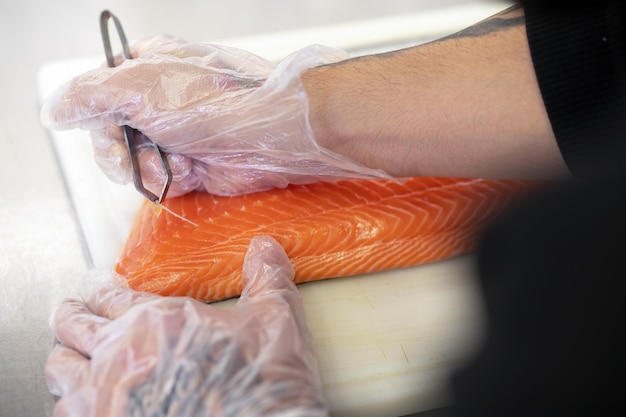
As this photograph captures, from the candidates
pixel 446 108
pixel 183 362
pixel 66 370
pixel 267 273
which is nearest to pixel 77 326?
pixel 66 370

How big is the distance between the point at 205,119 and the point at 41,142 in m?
0.91

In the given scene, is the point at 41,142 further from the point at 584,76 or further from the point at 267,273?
the point at 584,76

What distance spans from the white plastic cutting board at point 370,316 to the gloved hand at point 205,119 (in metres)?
0.19

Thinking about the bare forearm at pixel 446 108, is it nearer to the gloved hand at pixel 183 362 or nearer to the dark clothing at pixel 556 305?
the gloved hand at pixel 183 362

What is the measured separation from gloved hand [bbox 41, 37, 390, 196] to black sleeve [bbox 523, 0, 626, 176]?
42 cm

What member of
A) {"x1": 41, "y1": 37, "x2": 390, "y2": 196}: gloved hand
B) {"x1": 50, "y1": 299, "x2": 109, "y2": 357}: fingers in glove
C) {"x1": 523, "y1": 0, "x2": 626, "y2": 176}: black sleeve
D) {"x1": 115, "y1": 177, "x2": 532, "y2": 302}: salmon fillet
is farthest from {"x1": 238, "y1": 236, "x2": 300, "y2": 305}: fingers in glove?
{"x1": 523, "y1": 0, "x2": 626, "y2": 176}: black sleeve

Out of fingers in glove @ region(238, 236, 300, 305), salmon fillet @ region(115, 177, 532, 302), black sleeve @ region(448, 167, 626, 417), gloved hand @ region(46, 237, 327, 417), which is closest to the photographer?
black sleeve @ region(448, 167, 626, 417)

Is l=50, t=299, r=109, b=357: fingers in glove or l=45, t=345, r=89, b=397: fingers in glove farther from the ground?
l=50, t=299, r=109, b=357: fingers in glove

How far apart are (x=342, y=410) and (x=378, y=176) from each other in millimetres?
Answer: 557

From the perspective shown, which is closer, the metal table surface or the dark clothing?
the dark clothing

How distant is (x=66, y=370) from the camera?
1.23m

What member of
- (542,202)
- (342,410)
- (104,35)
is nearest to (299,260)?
(342,410)

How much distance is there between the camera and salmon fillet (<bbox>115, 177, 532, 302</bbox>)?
1587 mm

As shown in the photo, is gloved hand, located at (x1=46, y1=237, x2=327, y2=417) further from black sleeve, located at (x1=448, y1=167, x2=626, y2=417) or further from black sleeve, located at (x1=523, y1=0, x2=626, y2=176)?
black sleeve, located at (x1=523, y1=0, x2=626, y2=176)
